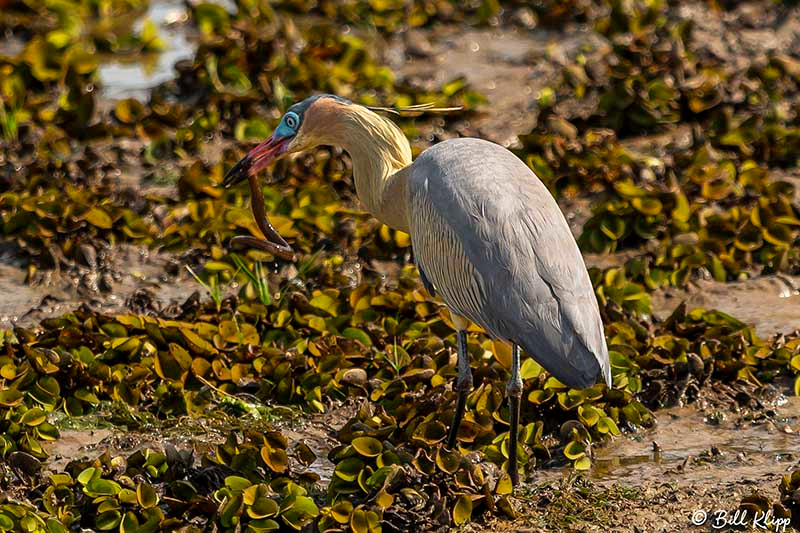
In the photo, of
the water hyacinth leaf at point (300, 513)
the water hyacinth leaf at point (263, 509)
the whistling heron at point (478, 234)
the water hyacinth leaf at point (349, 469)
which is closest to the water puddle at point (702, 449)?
the whistling heron at point (478, 234)

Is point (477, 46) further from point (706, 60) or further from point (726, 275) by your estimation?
point (726, 275)

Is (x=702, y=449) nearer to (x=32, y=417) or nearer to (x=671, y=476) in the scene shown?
(x=671, y=476)

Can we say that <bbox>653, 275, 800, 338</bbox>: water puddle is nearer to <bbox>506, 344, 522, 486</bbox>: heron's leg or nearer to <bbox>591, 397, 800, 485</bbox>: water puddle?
<bbox>591, 397, 800, 485</bbox>: water puddle

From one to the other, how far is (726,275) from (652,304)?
41cm

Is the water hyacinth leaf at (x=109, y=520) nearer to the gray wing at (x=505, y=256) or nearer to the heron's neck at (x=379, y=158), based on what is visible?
the gray wing at (x=505, y=256)

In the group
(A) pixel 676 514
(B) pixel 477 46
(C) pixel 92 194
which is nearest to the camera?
(A) pixel 676 514

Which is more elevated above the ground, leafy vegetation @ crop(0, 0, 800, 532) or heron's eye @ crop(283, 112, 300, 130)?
heron's eye @ crop(283, 112, 300, 130)

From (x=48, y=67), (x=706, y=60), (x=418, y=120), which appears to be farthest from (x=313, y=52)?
(x=706, y=60)

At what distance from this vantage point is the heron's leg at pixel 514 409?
188 inches

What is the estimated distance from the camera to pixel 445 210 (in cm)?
481

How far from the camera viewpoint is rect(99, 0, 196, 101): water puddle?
8.98m

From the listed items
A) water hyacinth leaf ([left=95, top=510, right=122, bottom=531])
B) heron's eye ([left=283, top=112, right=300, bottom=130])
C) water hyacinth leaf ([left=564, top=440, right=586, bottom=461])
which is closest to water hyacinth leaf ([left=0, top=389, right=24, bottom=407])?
water hyacinth leaf ([left=95, top=510, right=122, bottom=531])

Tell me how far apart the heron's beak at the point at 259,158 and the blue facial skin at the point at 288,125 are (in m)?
0.02

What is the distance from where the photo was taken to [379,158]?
208 inches
